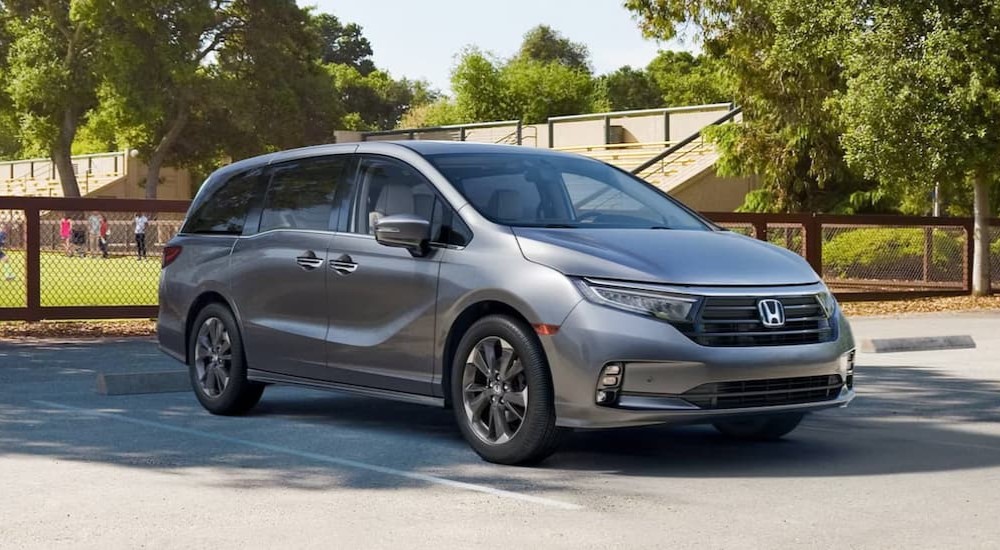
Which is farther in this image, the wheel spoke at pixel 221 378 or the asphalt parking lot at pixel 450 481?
the wheel spoke at pixel 221 378

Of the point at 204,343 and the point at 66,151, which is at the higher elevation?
the point at 66,151

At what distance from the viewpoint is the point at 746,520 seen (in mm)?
6953

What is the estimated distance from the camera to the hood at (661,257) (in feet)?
26.7

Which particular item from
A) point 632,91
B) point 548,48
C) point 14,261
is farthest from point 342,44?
point 14,261

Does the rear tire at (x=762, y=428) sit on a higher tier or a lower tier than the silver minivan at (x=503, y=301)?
lower

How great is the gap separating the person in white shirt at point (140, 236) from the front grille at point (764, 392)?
52.0 ft

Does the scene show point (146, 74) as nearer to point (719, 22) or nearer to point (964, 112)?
point (719, 22)

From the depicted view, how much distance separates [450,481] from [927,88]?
20.7 m

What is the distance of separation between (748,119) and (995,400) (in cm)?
2553

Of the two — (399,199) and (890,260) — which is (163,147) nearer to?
(890,260)

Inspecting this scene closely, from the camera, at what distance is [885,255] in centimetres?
2908

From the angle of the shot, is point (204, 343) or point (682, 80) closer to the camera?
point (204, 343)

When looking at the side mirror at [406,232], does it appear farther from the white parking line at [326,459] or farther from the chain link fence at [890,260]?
the chain link fence at [890,260]

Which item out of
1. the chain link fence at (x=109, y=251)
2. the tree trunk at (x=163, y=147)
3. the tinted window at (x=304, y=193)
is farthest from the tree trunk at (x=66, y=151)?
the tinted window at (x=304, y=193)
